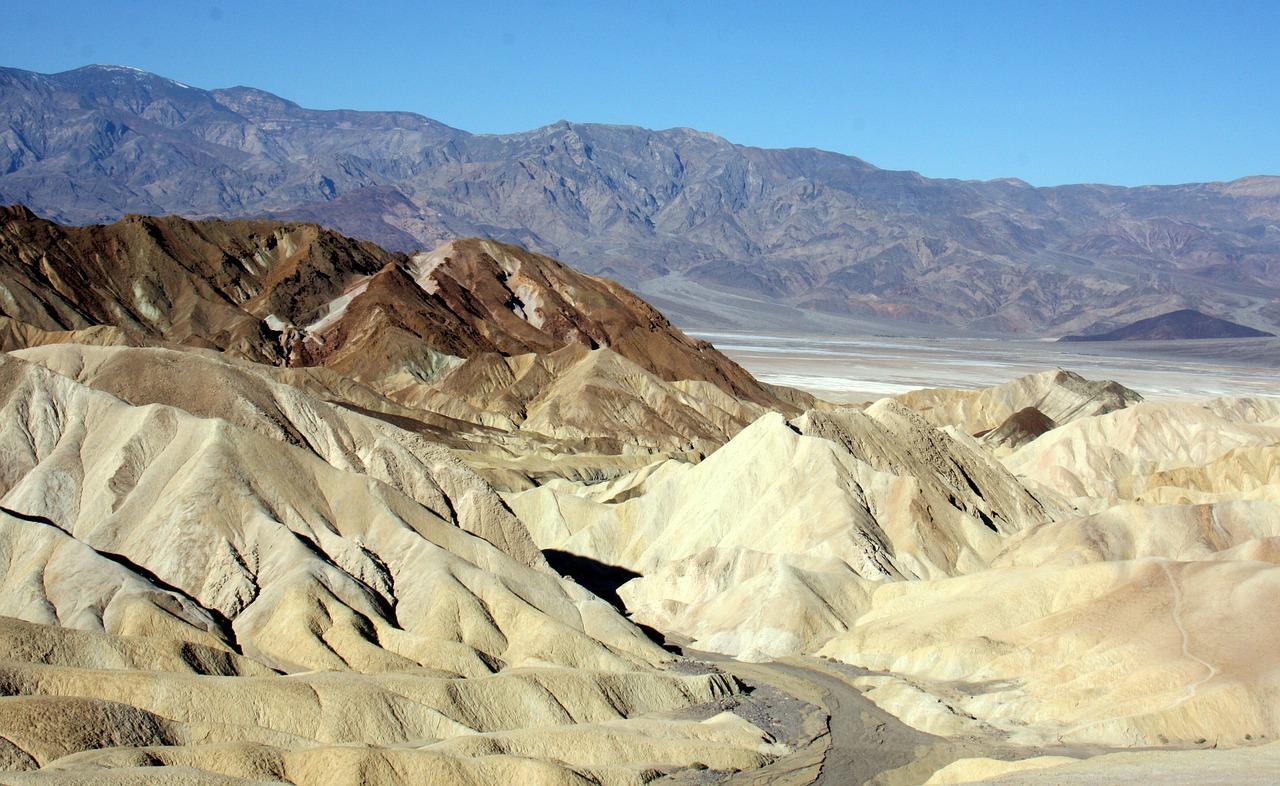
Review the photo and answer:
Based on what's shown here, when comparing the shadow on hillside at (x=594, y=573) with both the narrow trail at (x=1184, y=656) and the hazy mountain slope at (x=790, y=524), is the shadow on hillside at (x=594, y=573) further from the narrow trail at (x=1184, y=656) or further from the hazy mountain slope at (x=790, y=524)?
the narrow trail at (x=1184, y=656)

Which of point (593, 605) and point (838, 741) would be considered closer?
point (838, 741)

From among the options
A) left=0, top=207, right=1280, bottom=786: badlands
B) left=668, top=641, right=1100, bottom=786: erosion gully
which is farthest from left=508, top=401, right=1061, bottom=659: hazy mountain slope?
left=668, top=641, right=1100, bottom=786: erosion gully

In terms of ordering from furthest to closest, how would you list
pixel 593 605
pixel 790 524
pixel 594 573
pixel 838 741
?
1. pixel 594 573
2. pixel 790 524
3. pixel 593 605
4. pixel 838 741

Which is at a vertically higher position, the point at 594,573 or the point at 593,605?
the point at 593,605

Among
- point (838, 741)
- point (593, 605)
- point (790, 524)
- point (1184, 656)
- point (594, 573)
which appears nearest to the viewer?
point (838, 741)

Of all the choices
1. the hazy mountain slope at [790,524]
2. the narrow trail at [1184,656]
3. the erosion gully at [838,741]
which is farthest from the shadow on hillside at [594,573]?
the narrow trail at [1184,656]

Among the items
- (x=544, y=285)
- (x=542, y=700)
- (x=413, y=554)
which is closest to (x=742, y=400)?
(x=544, y=285)

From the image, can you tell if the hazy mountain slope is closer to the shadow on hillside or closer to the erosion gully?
the shadow on hillside

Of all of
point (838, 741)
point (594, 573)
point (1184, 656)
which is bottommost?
point (594, 573)

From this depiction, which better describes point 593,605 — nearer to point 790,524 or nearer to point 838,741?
point 790,524

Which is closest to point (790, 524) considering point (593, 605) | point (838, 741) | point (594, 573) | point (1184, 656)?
point (594, 573)
